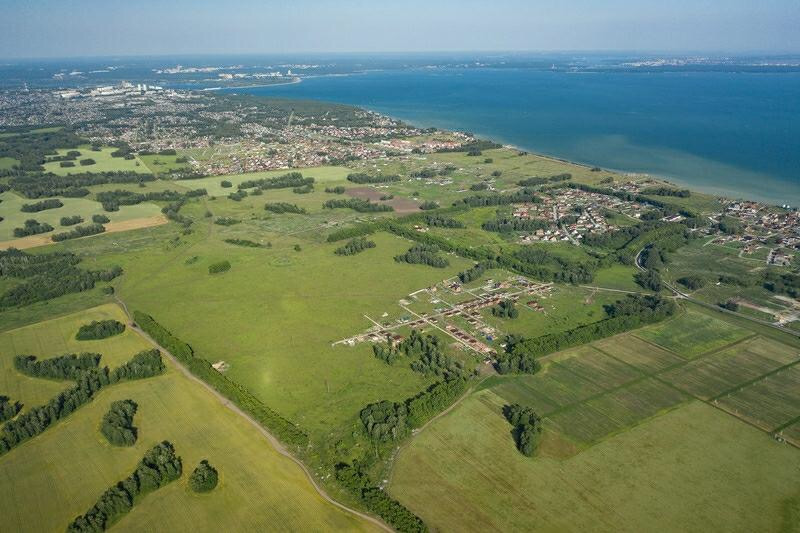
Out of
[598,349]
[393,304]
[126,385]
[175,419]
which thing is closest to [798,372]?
[598,349]

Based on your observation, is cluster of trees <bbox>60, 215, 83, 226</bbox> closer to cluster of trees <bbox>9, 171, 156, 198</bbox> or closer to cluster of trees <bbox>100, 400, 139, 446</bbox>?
cluster of trees <bbox>9, 171, 156, 198</bbox>

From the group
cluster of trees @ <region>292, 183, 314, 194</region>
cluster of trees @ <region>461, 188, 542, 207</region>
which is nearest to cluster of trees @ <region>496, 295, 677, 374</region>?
cluster of trees @ <region>461, 188, 542, 207</region>

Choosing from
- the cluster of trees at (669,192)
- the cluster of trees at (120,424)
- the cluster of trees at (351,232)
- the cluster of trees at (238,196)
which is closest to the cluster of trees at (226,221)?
the cluster of trees at (238,196)

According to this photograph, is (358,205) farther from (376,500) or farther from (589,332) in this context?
(376,500)

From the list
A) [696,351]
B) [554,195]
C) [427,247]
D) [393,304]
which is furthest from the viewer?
[554,195]

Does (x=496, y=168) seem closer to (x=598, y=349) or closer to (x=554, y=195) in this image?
(x=554, y=195)

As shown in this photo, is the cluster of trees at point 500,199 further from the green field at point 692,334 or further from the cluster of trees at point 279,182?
the green field at point 692,334
